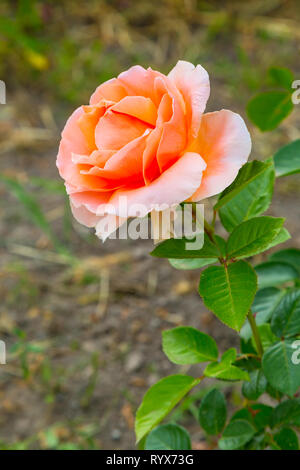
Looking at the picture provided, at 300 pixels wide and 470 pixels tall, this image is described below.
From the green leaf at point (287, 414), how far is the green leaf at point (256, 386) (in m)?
0.04

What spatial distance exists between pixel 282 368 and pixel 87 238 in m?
0.88

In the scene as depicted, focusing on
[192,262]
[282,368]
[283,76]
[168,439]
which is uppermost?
[283,76]

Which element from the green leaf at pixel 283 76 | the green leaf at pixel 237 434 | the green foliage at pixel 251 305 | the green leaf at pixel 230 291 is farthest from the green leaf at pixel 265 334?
the green leaf at pixel 283 76

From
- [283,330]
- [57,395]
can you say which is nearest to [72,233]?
[57,395]

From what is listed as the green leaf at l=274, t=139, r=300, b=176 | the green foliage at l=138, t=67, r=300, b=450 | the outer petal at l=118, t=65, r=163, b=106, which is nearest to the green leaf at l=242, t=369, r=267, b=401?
the green foliage at l=138, t=67, r=300, b=450

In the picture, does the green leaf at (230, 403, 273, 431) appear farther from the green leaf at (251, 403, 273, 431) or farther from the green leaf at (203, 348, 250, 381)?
the green leaf at (203, 348, 250, 381)

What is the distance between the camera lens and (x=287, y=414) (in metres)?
0.71

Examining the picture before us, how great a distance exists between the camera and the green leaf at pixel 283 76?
2.61ft

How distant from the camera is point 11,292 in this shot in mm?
1319

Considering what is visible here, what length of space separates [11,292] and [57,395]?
31cm

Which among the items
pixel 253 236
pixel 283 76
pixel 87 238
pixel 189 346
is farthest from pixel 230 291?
pixel 87 238

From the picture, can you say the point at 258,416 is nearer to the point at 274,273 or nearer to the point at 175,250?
the point at 274,273
